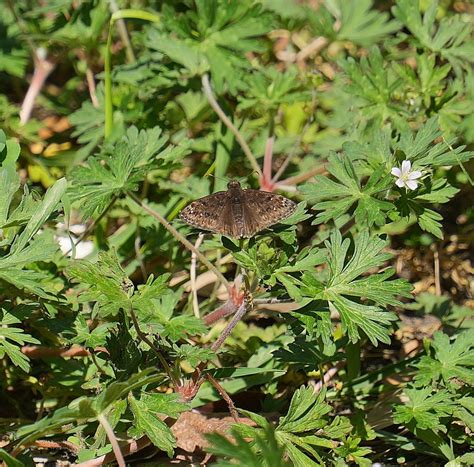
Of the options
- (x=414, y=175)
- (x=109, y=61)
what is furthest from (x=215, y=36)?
(x=414, y=175)

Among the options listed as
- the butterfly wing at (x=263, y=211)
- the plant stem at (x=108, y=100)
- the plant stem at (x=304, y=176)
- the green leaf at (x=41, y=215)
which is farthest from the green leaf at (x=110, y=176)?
the plant stem at (x=304, y=176)

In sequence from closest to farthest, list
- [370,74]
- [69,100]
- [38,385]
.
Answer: [38,385], [370,74], [69,100]

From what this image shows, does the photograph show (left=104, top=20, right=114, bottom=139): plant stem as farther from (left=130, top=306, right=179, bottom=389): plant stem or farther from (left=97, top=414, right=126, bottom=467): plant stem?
(left=97, top=414, right=126, bottom=467): plant stem

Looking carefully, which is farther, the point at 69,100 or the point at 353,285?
the point at 69,100

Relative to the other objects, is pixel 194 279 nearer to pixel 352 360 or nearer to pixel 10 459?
pixel 352 360

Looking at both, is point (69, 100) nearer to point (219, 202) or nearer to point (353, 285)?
point (219, 202)

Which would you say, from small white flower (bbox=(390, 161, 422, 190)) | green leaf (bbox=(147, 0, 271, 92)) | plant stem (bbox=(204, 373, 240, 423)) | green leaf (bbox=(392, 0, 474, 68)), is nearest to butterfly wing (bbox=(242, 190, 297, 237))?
small white flower (bbox=(390, 161, 422, 190))

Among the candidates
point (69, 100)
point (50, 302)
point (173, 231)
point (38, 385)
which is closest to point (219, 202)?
point (173, 231)
